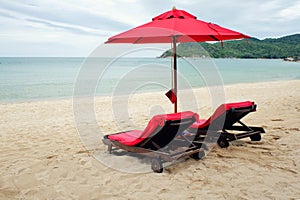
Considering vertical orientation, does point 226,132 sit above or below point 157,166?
above

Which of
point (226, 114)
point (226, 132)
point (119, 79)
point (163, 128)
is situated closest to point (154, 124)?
point (163, 128)

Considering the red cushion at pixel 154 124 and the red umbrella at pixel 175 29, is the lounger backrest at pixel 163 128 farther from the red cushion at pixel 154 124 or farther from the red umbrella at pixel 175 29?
the red umbrella at pixel 175 29

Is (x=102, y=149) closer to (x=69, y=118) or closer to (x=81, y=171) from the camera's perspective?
Result: (x=81, y=171)

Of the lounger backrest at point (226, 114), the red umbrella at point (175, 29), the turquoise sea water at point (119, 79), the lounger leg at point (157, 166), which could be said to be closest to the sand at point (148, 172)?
the lounger leg at point (157, 166)

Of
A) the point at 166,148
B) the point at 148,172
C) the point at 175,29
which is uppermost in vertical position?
the point at 175,29

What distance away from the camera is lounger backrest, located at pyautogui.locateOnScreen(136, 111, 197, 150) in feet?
12.2

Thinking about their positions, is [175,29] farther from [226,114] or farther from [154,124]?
[226,114]

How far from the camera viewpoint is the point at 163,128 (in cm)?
373

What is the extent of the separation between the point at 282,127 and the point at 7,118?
7501 mm

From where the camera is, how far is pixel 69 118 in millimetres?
8086

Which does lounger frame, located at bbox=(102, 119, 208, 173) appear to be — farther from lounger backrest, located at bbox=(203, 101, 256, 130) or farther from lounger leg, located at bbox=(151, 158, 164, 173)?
lounger backrest, located at bbox=(203, 101, 256, 130)

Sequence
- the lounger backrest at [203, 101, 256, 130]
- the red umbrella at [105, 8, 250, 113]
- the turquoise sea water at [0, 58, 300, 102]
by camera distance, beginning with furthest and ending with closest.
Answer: the turquoise sea water at [0, 58, 300, 102], the lounger backrest at [203, 101, 256, 130], the red umbrella at [105, 8, 250, 113]

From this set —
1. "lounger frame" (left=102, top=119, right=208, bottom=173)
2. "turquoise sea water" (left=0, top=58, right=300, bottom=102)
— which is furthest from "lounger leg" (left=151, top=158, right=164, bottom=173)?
"turquoise sea water" (left=0, top=58, right=300, bottom=102)

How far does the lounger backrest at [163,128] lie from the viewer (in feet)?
12.2
